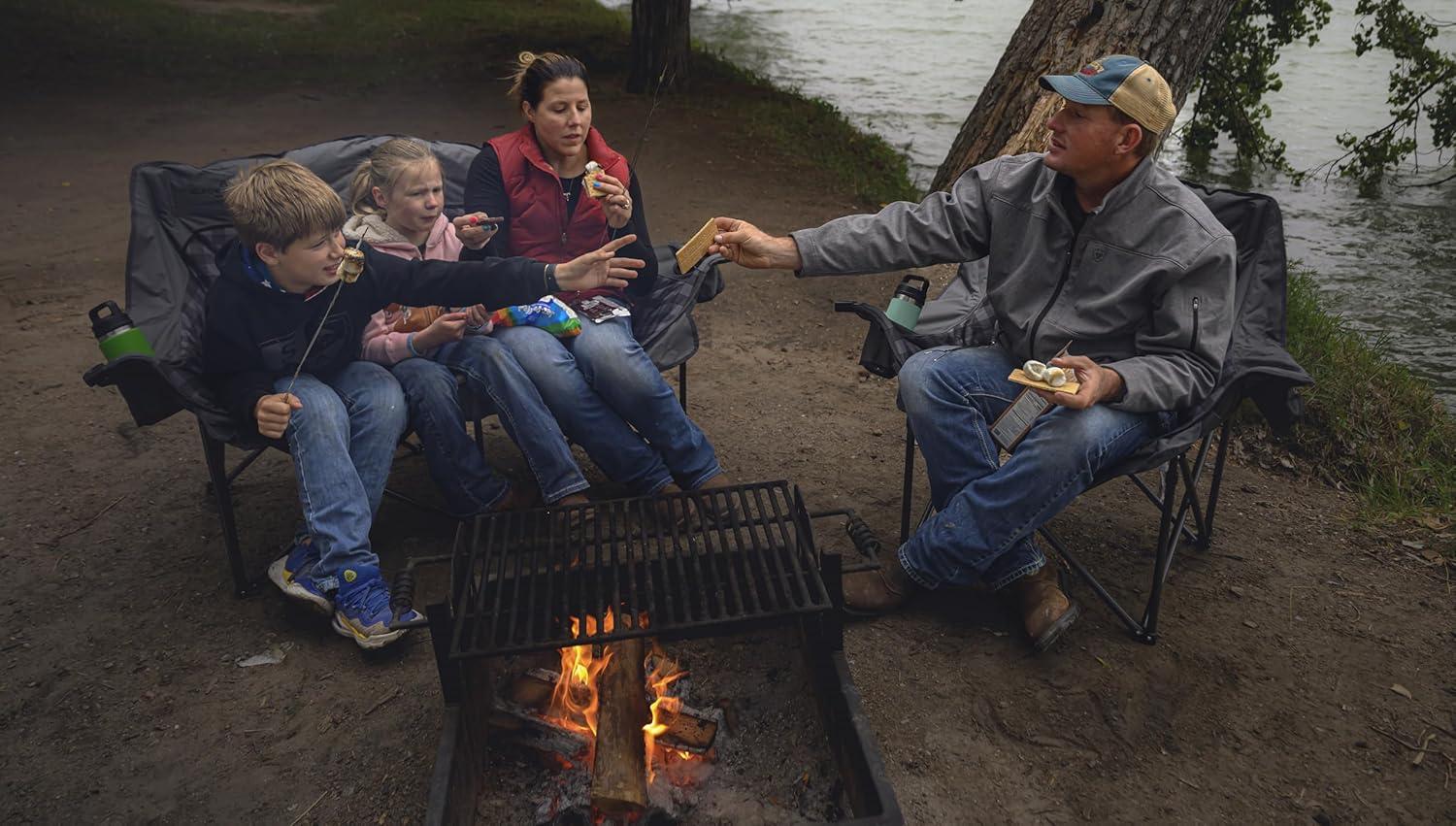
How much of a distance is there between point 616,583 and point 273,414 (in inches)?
40.3

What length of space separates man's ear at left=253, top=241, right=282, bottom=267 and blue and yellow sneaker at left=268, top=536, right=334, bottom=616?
2.53 ft

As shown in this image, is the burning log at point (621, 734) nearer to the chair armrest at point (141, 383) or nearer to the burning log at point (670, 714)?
the burning log at point (670, 714)

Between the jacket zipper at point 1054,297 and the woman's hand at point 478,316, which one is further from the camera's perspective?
the woman's hand at point 478,316

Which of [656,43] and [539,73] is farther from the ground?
[539,73]

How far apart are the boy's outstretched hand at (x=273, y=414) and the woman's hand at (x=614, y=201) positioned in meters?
1.06

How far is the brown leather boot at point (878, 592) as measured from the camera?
2.88 m

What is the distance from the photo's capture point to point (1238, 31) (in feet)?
23.5

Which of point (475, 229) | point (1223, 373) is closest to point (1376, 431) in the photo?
point (1223, 373)

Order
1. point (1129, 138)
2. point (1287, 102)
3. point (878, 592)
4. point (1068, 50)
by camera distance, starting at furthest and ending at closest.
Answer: point (1287, 102) → point (1068, 50) → point (878, 592) → point (1129, 138)

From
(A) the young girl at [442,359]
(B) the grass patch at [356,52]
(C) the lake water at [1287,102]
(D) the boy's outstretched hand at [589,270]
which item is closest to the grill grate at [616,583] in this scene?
(A) the young girl at [442,359]

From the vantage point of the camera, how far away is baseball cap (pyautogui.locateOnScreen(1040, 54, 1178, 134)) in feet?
8.30

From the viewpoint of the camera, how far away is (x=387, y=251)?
9.80 ft

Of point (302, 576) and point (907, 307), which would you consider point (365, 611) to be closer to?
point (302, 576)

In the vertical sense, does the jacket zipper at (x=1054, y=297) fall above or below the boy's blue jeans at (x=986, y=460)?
above
